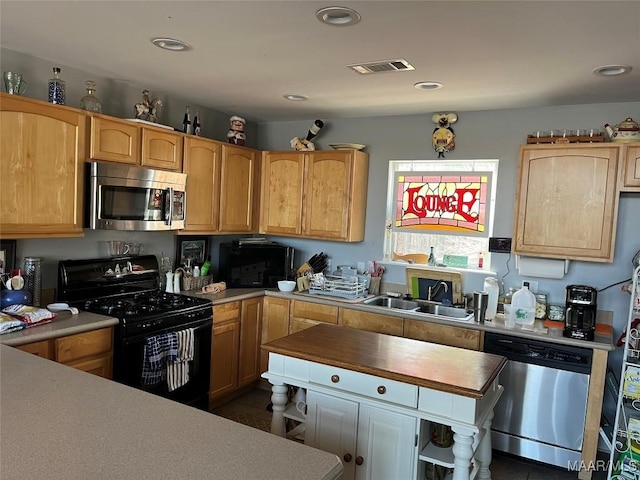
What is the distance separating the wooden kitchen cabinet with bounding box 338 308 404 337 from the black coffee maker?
1.11 m

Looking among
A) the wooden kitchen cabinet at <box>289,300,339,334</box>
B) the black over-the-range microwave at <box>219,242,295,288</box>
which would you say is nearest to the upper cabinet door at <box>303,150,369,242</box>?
the black over-the-range microwave at <box>219,242,295,288</box>

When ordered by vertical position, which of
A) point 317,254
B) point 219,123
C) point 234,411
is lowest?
point 234,411

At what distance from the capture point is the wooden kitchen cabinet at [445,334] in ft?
10.6

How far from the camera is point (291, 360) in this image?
7.65ft

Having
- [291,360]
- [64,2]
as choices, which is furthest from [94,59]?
[291,360]

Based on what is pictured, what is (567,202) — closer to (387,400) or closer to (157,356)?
(387,400)

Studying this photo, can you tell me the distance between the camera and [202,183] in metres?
3.83

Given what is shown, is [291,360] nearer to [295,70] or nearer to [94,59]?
[295,70]

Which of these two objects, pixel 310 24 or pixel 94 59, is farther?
pixel 94 59

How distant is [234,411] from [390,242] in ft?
6.43

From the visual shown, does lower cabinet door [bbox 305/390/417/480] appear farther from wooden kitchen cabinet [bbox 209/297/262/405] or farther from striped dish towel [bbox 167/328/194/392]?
wooden kitchen cabinet [bbox 209/297/262/405]

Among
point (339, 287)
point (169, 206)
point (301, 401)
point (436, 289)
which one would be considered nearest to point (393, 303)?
point (436, 289)

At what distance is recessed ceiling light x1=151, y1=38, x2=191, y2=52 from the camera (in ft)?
8.13

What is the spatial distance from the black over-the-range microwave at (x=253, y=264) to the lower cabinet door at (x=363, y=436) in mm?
2062
